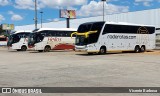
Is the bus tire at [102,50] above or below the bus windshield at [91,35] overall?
below

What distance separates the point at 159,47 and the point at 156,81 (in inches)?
1356

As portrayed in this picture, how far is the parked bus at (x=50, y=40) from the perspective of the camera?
4009 cm

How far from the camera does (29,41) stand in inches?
1618

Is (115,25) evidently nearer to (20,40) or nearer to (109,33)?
(109,33)

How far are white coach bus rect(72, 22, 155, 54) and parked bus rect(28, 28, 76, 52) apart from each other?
27.9 feet

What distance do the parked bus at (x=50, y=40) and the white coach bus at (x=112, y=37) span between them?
27.9 feet

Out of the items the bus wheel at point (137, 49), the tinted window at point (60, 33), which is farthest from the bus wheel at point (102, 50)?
the tinted window at point (60, 33)

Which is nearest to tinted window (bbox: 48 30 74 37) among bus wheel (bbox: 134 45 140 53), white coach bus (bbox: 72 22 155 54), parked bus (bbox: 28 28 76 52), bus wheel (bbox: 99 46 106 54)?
parked bus (bbox: 28 28 76 52)

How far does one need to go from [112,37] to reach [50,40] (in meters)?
10.2

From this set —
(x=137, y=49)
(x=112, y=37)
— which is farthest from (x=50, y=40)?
(x=137, y=49)

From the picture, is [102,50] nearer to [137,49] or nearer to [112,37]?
[112,37]

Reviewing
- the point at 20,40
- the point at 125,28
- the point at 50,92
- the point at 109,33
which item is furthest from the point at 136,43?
the point at 50,92

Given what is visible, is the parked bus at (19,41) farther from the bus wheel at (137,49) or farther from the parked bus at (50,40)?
the bus wheel at (137,49)

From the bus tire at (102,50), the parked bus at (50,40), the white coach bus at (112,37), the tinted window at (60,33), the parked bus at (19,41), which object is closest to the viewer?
the white coach bus at (112,37)
